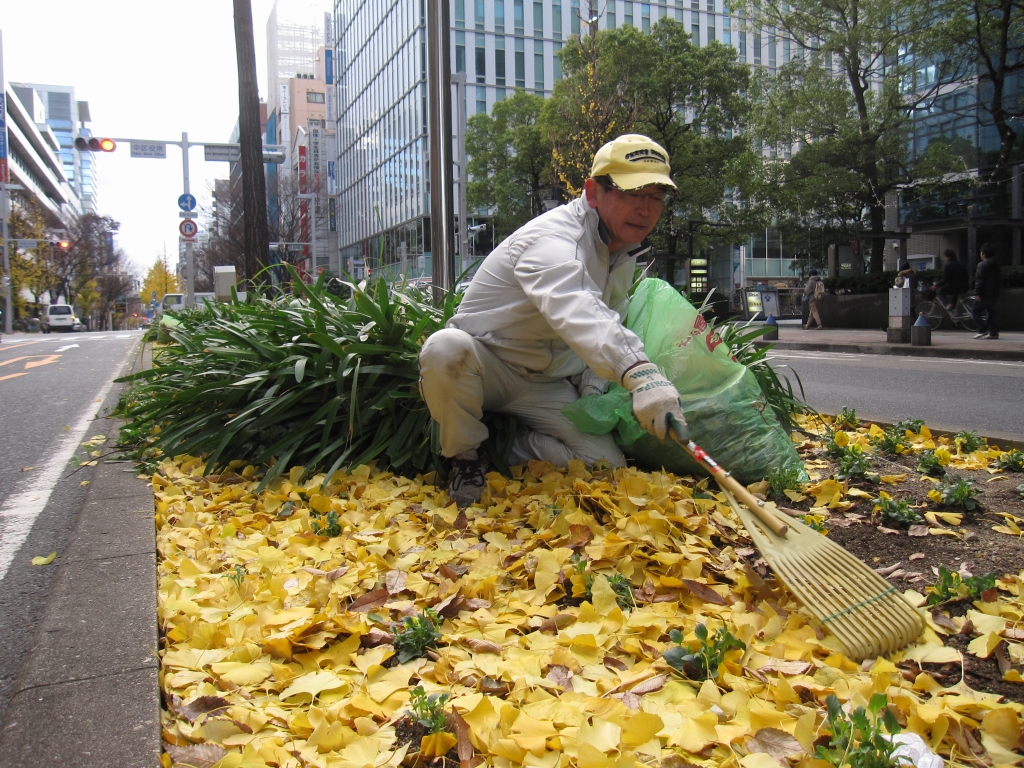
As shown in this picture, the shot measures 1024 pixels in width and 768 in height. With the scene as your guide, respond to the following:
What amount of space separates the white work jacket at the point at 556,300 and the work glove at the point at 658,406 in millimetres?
95

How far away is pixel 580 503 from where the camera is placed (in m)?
2.63

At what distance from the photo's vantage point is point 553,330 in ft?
9.28

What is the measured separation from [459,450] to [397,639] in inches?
48.9

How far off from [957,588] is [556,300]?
1.26 meters

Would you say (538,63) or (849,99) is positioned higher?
(538,63)

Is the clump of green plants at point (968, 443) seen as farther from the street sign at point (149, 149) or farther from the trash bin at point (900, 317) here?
the street sign at point (149, 149)

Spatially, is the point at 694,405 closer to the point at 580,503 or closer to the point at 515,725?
the point at 580,503

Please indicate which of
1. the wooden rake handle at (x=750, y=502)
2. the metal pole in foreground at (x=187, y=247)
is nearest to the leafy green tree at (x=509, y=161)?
the metal pole in foreground at (x=187, y=247)

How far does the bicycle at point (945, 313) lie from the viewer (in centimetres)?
1572

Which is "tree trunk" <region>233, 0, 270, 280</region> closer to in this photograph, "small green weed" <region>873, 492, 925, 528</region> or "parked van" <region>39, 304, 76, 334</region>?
"small green weed" <region>873, 492, 925, 528</region>

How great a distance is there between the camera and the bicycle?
51.6 feet

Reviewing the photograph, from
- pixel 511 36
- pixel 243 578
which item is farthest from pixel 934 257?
pixel 243 578

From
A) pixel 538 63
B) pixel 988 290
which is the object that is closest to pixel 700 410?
pixel 988 290

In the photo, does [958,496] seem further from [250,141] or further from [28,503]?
[250,141]
